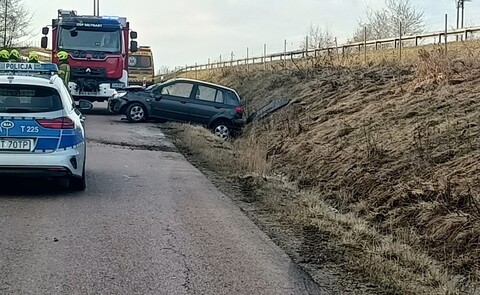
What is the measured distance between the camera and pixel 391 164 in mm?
12227

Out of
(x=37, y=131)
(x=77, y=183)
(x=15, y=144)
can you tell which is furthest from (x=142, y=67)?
(x=15, y=144)

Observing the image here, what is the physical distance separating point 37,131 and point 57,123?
0.31 m

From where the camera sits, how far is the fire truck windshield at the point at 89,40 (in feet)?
87.6

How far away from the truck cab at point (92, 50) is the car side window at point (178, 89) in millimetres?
2900

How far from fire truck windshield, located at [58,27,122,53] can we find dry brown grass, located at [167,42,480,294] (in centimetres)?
653

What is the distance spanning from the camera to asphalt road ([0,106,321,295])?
22.5ft

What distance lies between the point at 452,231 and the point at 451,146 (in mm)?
3074

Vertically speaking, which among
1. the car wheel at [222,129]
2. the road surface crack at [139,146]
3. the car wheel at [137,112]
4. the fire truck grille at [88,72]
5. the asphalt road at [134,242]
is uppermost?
the fire truck grille at [88,72]

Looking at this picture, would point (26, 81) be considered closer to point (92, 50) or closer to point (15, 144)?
point (15, 144)

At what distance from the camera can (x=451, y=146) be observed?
1168 centimetres

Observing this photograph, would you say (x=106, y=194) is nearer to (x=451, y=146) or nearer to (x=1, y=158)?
(x=1, y=158)

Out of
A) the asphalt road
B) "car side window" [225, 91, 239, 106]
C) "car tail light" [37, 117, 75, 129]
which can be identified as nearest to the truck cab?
"car side window" [225, 91, 239, 106]

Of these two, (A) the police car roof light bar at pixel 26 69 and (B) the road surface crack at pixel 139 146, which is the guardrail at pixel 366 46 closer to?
(B) the road surface crack at pixel 139 146

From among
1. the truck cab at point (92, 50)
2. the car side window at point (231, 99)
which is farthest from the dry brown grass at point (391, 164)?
the truck cab at point (92, 50)
